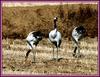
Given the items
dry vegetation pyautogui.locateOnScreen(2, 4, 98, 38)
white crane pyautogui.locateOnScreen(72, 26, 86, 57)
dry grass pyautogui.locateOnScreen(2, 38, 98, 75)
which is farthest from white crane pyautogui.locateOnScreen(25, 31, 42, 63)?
white crane pyautogui.locateOnScreen(72, 26, 86, 57)

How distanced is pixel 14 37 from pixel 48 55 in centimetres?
147

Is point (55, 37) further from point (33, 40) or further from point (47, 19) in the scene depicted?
point (47, 19)

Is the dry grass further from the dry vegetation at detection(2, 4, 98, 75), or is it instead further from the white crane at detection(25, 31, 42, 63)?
the white crane at detection(25, 31, 42, 63)

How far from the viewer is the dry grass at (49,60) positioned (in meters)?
12.0

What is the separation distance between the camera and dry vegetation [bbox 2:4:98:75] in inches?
478

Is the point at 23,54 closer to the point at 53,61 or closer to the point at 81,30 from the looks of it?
the point at 53,61

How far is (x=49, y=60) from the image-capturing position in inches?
498

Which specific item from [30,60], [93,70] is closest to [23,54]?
[30,60]

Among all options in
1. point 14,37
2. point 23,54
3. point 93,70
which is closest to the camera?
point 93,70

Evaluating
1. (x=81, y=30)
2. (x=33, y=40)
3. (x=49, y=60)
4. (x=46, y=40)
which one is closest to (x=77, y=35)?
(x=81, y=30)

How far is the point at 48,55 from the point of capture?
1290 centimetres

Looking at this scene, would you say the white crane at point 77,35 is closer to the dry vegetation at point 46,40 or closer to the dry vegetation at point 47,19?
the dry vegetation at point 46,40

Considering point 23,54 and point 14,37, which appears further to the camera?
point 14,37

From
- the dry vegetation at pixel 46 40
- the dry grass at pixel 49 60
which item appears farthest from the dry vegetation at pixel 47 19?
the dry grass at pixel 49 60
